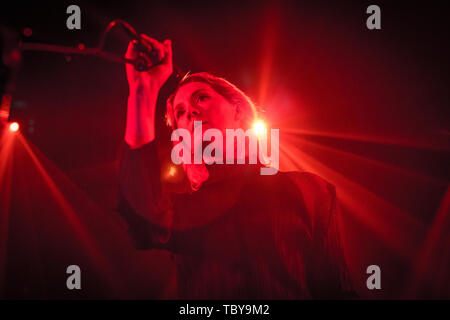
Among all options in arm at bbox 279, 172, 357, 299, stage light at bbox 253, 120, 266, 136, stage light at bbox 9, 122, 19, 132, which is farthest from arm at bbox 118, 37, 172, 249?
stage light at bbox 9, 122, 19, 132

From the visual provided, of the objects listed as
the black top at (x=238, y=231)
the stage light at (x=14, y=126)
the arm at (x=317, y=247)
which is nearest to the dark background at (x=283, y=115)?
the stage light at (x=14, y=126)

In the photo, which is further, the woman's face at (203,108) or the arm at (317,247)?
the woman's face at (203,108)

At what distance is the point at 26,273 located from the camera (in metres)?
2.28

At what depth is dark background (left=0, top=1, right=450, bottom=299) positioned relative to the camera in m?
2.29

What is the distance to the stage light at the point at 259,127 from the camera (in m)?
2.33

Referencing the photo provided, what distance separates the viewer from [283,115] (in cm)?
238

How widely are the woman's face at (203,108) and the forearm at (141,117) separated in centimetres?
22

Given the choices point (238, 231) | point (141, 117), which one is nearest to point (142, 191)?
point (141, 117)

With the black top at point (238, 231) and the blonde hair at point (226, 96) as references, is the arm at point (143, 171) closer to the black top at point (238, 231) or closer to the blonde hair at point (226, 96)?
the black top at point (238, 231)

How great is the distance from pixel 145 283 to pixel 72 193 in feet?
2.85

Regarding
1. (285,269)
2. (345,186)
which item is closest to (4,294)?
(285,269)

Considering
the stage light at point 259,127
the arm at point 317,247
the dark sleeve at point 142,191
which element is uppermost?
the stage light at point 259,127

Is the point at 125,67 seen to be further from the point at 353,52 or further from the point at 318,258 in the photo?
the point at 318,258

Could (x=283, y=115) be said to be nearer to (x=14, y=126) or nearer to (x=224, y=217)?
(x=224, y=217)
